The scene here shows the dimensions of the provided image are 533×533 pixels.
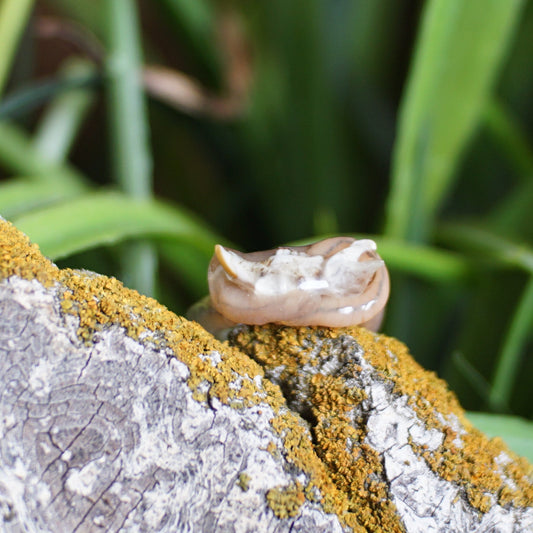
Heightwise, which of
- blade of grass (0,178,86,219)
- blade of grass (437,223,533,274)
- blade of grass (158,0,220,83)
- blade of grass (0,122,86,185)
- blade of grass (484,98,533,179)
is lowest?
blade of grass (0,122,86,185)

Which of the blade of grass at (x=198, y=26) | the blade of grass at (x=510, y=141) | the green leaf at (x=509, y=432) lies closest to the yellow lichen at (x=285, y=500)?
the green leaf at (x=509, y=432)

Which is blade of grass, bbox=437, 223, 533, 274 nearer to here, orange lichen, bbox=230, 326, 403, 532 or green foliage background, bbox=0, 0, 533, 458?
green foliage background, bbox=0, 0, 533, 458

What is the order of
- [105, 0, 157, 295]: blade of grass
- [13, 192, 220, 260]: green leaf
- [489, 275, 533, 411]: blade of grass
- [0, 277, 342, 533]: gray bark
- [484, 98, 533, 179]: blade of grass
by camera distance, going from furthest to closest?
[484, 98, 533, 179]: blade of grass → [105, 0, 157, 295]: blade of grass → [489, 275, 533, 411]: blade of grass → [13, 192, 220, 260]: green leaf → [0, 277, 342, 533]: gray bark

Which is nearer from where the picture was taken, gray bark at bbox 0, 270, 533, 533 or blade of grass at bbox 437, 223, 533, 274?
gray bark at bbox 0, 270, 533, 533

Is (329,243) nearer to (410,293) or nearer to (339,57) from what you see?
(410,293)

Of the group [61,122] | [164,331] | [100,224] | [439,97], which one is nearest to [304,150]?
[439,97]

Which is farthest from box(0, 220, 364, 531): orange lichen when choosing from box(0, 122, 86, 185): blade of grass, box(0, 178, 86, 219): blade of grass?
box(0, 122, 86, 185): blade of grass

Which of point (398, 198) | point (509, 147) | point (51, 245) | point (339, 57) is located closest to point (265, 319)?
point (51, 245)
